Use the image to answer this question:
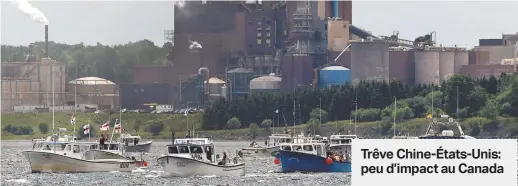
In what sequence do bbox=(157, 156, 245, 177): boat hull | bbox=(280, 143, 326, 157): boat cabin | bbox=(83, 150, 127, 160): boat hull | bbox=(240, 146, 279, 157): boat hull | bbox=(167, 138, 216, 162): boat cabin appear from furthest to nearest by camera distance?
bbox=(240, 146, 279, 157): boat hull, bbox=(280, 143, 326, 157): boat cabin, bbox=(83, 150, 127, 160): boat hull, bbox=(167, 138, 216, 162): boat cabin, bbox=(157, 156, 245, 177): boat hull

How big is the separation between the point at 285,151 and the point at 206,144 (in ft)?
45.0

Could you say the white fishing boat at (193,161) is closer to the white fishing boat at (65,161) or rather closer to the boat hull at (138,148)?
the white fishing boat at (65,161)

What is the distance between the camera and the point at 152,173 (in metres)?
108

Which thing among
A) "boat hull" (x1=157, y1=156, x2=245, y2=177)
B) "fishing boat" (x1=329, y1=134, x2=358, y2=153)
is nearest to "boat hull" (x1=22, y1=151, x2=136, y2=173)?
"boat hull" (x1=157, y1=156, x2=245, y2=177)

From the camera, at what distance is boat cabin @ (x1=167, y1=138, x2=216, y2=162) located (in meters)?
96.7

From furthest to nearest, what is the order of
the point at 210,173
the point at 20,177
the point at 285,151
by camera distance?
the point at 285,151, the point at 20,177, the point at 210,173

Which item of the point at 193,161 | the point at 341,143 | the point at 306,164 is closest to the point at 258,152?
the point at 341,143

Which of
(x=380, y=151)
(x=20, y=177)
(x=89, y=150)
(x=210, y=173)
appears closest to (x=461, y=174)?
(x=380, y=151)

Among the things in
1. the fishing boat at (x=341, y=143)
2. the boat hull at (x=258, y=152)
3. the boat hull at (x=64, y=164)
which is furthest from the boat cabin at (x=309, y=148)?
the boat hull at (x=258, y=152)

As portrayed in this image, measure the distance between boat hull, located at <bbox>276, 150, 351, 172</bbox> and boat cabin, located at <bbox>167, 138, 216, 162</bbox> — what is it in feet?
41.8

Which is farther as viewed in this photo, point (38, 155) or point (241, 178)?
point (38, 155)

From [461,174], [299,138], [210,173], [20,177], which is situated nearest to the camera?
[461,174]

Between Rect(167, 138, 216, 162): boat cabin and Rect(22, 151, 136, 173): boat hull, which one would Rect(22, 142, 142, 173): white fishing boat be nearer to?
Rect(22, 151, 136, 173): boat hull

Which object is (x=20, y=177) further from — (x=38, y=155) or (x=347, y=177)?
(x=347, y=177)
